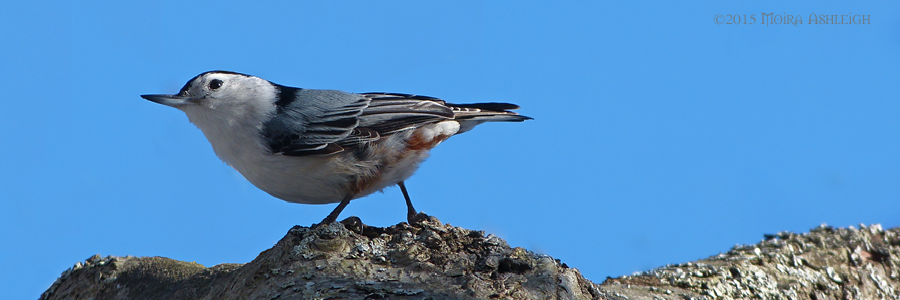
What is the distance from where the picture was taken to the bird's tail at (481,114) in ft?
16.6

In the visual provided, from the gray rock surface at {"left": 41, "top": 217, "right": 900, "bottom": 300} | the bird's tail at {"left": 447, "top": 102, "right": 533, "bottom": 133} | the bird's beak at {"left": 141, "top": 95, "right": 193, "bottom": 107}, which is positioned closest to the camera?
the gray rock surface at {"left": 41, "top": 217, "right": 900, "bottom": 300}

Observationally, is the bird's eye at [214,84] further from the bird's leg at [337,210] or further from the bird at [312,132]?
the bird's leg at [337,210]

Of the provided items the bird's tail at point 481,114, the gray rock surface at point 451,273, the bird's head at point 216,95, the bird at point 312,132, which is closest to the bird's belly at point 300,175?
the bird at point 312,132

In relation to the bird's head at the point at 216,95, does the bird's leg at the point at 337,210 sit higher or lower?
lower

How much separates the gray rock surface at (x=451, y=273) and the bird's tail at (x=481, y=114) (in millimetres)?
1071

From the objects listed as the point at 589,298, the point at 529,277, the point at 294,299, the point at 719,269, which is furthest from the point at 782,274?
the point at 294,299

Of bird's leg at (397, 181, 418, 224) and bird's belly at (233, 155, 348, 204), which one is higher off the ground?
bird's leg at (397, 181, 418, 224)

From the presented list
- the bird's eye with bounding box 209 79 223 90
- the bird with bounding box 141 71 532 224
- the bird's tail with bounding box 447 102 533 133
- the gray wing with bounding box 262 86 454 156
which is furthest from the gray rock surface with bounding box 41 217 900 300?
the bird's eye with bounding box 209 79 223 90

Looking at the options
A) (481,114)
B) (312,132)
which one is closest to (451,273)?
(312,132)

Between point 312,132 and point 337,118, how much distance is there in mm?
233

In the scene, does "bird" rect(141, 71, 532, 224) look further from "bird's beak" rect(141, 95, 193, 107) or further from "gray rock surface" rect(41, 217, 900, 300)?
"gray rock surface" rect(41, 217, 900, 300)

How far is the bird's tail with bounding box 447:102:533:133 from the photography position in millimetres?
5059

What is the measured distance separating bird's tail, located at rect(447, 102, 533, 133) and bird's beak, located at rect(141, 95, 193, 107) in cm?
190

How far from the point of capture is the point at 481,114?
5094 millimetres
